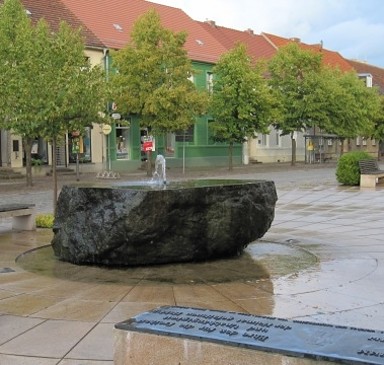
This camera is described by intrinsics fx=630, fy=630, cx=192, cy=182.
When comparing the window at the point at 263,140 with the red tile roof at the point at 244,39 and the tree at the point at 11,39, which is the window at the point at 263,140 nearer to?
the red tile roof at the point at 244,39

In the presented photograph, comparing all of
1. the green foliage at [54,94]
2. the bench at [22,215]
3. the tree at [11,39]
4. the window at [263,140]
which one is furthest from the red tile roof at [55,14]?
the bench at [22,215]

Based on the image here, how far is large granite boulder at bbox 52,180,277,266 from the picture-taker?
748 cm

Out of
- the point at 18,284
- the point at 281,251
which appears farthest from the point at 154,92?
the point at 18,284

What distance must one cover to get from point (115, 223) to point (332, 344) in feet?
14.9

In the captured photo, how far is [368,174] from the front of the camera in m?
22.2

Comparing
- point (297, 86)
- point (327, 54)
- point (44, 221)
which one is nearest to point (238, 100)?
point (297, 86)

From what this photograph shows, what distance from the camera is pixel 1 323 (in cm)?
543

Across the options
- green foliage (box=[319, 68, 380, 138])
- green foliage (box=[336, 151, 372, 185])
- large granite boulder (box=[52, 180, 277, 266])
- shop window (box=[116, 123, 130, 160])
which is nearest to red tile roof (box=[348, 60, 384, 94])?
green foliage (box=[319, 68, 380, 138])

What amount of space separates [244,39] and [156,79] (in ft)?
81.6

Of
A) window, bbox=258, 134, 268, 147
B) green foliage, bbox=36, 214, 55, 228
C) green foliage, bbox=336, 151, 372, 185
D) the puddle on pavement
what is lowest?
the puddle on pavement

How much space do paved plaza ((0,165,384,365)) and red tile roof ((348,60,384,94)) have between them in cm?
6351

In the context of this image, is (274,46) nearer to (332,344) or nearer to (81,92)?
(81,92)

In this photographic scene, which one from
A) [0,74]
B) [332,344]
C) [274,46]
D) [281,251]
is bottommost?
[281,251]

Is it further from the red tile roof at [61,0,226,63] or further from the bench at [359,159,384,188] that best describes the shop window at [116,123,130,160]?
the bench at [359,159,384,188]
